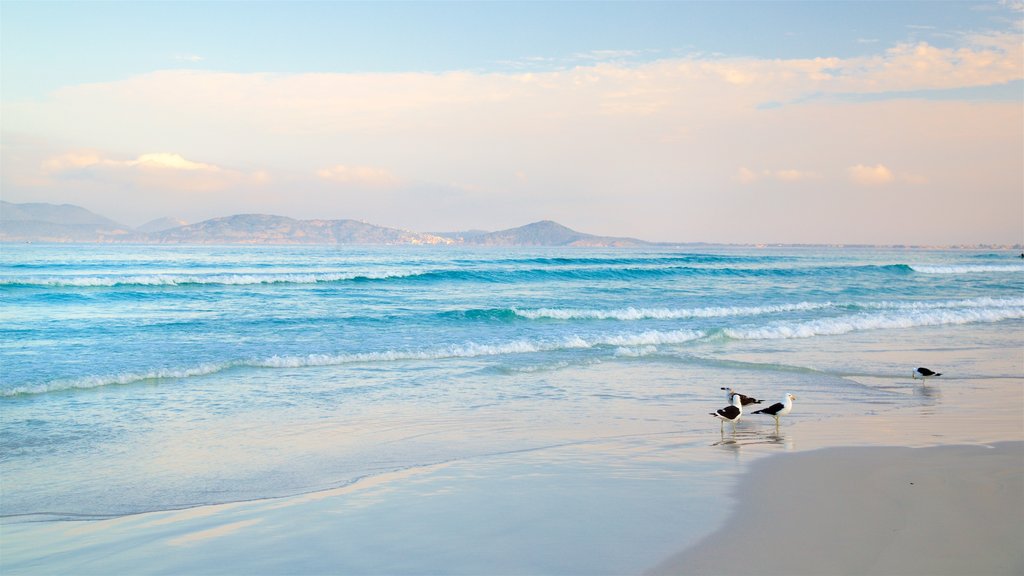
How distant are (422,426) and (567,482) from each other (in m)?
2.89

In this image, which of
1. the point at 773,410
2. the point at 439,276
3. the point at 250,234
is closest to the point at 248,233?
the point at 250,234

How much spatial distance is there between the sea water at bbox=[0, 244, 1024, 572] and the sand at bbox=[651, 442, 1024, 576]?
0.65m

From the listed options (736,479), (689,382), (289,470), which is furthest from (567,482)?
(689,382)

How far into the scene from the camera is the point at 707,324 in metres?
19.5

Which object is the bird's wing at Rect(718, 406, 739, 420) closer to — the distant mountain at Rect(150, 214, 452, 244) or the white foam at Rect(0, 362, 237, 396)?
the white foam at Rect(0, 362, 237, 396)

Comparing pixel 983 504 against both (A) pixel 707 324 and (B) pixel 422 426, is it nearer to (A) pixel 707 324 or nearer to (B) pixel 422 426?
(B) pixel 422 426

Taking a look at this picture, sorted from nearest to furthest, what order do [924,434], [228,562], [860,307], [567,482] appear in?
[228,562]
[567,482]
[924,434]
[860,307]

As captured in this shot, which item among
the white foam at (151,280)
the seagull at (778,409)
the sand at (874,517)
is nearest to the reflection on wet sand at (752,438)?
the seagull at (778,409)

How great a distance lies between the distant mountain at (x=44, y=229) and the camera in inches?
5002

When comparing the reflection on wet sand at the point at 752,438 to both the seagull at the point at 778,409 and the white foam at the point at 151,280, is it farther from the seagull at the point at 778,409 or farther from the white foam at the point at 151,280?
the white foam at the point at 151,280

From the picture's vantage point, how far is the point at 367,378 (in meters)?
11.7

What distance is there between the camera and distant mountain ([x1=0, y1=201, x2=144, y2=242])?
417 feet

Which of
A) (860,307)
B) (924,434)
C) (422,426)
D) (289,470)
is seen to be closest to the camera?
(289,470)

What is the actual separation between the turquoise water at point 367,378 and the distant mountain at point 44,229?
4656 inches
